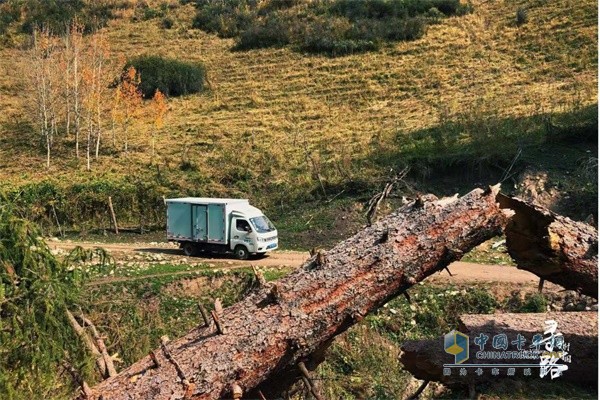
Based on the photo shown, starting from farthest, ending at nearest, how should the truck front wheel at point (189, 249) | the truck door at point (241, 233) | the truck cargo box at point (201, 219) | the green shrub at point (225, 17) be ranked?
the green shrub at point (225, 17) < the truck front wheel at point (189, 249) < the truck cargo box at point (201, 219) < the truck door at point (241, 233)

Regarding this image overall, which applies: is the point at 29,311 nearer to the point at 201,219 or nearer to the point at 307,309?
the point at 307,309

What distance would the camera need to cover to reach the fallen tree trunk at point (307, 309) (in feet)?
18.5

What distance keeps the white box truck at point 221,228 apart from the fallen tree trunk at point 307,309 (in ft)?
44.0

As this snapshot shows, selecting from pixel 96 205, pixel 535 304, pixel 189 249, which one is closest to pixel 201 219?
pixel 189 249

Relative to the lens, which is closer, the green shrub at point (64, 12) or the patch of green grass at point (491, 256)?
the patch of green grass at point (491, 256)

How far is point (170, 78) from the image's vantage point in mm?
42469

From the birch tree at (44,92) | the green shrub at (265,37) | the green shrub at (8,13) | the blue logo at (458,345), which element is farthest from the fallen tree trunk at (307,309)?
the green shrub at (8,13)

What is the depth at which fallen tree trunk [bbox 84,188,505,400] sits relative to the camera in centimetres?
563

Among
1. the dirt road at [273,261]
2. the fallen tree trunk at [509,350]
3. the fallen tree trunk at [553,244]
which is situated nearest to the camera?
the fallen tree trunk at [553,244]

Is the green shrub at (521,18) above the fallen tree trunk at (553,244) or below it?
above

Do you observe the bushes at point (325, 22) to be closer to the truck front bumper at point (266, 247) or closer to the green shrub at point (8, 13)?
the green shrub at point (8, 13)

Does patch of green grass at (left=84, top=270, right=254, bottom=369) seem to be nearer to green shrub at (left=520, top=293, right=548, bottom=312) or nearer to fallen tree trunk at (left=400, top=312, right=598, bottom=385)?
fallen tree trunk at (left=400, top=312, right=598, bottom=385)

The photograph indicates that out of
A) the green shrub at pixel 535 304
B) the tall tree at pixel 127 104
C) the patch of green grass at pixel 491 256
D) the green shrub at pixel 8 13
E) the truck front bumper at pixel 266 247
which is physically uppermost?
the green shrub at pixel 8 13

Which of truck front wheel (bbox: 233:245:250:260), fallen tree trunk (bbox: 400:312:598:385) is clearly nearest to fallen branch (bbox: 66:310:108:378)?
fallen tree trunk (bbox: 400:312:598:385)
